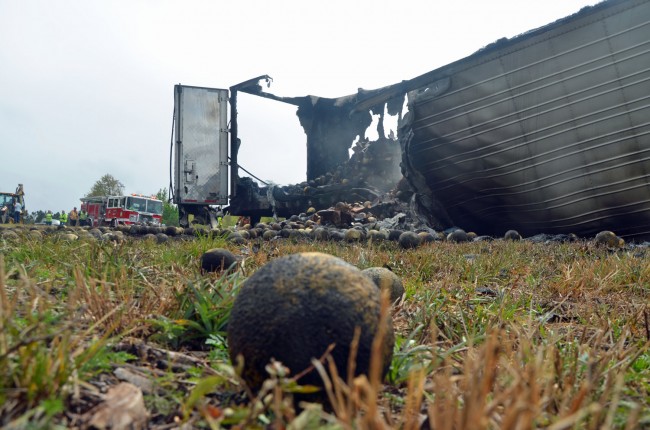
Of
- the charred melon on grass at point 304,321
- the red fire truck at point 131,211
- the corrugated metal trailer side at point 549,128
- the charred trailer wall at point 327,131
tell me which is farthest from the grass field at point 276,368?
the red fire truck at point 131,211

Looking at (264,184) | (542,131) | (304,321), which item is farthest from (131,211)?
(304,321)

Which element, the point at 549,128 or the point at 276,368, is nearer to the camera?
the point at 276,368

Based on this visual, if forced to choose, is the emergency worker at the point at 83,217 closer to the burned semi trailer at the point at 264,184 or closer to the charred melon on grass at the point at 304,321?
the burned semi trailer at the point at 264,184

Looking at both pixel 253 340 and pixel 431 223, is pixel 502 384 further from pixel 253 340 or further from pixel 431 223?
pixel 431 223

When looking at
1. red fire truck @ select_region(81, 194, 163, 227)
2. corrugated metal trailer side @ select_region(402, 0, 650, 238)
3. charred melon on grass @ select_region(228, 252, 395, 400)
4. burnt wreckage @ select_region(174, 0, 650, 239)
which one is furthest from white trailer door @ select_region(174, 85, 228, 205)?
red fire truck @ select_region(81, 194, 163, 227)

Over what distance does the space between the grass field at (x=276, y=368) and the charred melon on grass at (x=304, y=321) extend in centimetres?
7

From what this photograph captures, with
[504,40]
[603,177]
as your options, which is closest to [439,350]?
[603,177]

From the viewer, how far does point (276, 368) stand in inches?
45.6

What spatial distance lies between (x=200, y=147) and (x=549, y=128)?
24.9 feet

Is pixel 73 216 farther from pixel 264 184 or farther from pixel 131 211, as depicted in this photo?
pixel 264 184

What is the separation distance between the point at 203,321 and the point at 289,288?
0.71 metres

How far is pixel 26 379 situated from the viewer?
113 cm

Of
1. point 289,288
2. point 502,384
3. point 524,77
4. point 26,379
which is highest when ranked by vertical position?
point 524,77

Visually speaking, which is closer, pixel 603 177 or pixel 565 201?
pixel 603 177
